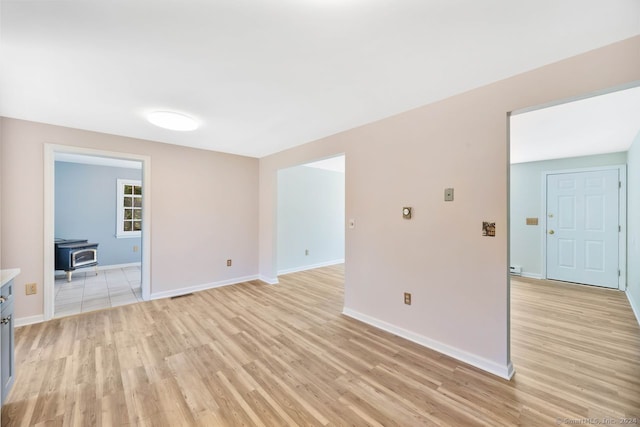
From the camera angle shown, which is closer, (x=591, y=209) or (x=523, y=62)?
(x=523, y=62)

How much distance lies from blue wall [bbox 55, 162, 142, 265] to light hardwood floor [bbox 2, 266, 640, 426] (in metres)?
3.51

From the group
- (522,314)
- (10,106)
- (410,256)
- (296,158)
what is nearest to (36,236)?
(10,106)

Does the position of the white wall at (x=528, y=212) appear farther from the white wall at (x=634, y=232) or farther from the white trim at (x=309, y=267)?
the white trim at (x=309, y=267)

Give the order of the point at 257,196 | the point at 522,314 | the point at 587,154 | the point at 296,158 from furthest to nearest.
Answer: the point at 257,196 < the point at 587,154 < the point at 296,158 < the point at 522,314

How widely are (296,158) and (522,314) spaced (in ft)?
12.2

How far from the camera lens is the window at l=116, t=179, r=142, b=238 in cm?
619

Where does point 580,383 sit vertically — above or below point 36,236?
below

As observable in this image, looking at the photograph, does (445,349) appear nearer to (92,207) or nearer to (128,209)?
(128,209)

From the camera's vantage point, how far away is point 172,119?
268 cm

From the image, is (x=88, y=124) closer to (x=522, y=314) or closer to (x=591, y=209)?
(x=522, y=314)

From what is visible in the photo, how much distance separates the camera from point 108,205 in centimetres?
605

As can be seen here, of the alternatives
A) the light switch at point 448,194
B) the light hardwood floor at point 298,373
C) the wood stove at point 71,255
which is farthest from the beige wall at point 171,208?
the light switch at point 448,194

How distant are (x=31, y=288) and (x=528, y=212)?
7.87 metres

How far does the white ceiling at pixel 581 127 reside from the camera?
7.88 ft
